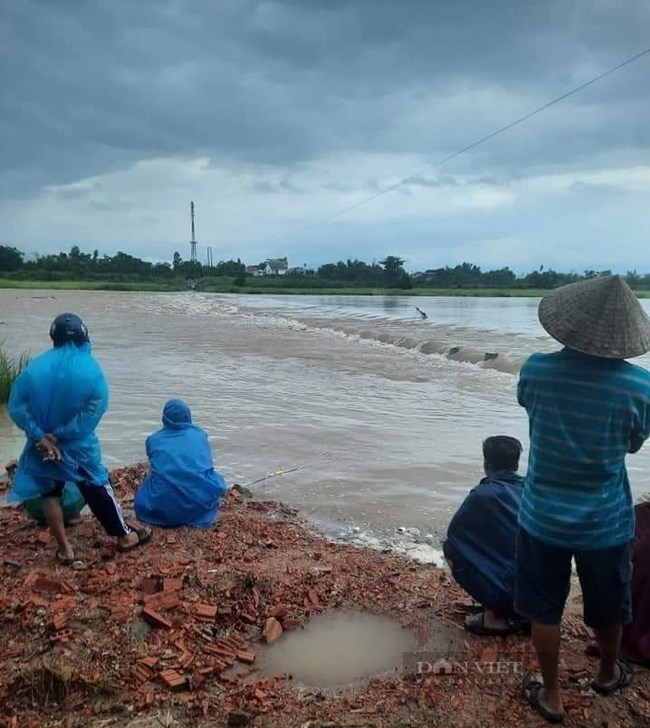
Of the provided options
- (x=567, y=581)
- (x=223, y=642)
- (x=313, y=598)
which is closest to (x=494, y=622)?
(x=567, y=581)

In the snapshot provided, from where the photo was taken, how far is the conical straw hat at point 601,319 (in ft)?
8.15

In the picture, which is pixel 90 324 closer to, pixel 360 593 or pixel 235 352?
pixel 235 352

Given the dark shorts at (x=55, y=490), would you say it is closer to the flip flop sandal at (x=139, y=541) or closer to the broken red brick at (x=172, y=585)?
the flip flop sandal at (x=139, y=541)

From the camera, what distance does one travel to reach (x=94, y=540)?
4.36 meters

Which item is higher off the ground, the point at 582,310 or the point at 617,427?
the point at 582,310

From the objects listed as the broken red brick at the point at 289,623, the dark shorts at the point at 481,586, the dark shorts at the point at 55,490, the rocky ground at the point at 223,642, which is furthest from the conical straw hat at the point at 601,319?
the dark shorts at the point at 55,490

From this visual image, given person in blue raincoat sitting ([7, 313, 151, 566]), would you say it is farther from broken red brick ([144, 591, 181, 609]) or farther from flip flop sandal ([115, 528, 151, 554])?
broken red brick ([144, 591, 181, 609])

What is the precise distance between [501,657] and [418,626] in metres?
0.50

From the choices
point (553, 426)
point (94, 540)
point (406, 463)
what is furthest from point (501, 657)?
point (406, 463)

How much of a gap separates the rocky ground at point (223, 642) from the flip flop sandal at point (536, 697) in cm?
4

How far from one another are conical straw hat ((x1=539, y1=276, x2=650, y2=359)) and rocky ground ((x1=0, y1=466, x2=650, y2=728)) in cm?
150

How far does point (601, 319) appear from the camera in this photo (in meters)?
2.53

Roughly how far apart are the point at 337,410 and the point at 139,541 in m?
6.56

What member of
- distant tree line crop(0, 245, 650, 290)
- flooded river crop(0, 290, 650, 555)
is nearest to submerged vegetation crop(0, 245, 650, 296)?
distant tree line crop(0, 245, 650, 290)
